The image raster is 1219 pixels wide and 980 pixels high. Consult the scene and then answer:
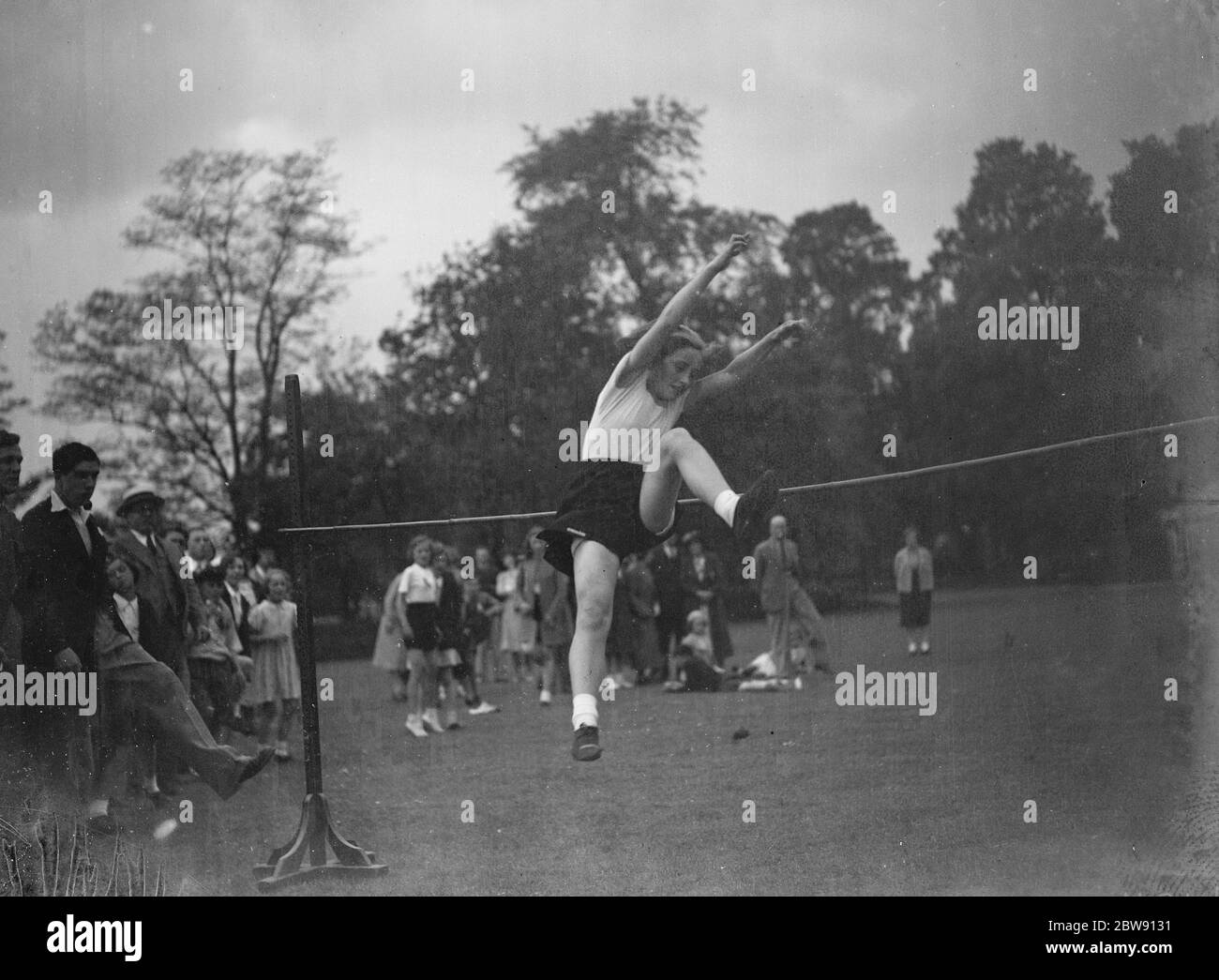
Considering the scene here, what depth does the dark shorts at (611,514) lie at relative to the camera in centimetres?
547

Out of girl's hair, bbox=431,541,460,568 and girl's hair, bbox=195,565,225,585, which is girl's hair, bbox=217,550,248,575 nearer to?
girl's hair, bbox=195,565,225,585

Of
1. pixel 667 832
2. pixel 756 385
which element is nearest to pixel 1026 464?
pixel 756 385

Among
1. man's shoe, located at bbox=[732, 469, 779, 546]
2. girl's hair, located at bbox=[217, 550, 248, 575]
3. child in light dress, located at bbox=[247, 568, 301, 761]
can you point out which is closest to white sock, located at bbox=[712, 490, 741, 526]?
man's shoe, located at bbox=[732, 469, 779, 546]

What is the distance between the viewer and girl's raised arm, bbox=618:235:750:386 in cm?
529

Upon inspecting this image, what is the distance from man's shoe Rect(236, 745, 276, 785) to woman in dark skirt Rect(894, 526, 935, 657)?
7.89ft

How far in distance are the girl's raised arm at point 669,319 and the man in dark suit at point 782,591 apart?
0.75m

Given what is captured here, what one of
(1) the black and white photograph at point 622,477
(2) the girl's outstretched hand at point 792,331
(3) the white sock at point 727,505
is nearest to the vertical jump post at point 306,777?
(1) the black and white photograph at point 622,477

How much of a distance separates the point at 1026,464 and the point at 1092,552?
1.30 ft

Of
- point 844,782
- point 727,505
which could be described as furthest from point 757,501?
point 844,782

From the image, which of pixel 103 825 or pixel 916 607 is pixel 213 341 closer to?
pixel 103 825

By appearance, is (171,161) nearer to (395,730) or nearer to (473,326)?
(473,326)

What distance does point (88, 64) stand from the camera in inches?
230

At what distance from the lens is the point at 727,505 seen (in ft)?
17.1

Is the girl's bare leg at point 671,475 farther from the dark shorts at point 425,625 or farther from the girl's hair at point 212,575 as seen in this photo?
the girl's hair at point 212,575
